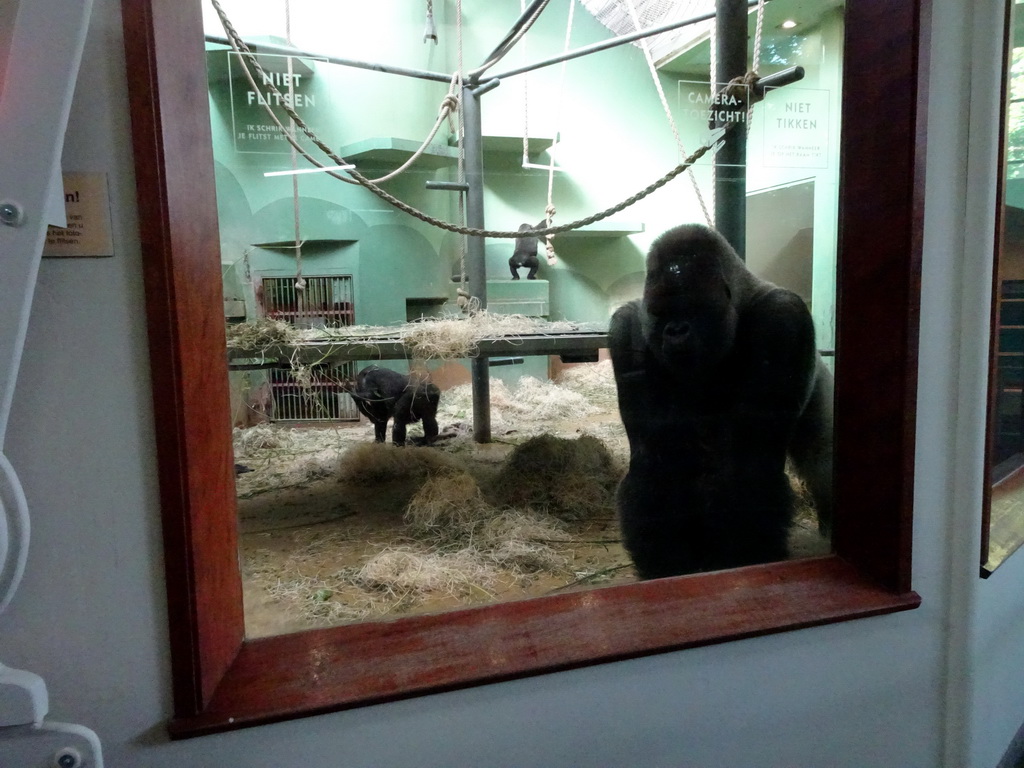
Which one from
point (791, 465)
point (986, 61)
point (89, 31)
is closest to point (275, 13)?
point (89, 31)

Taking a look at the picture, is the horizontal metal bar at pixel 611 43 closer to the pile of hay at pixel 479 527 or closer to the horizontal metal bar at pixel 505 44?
the horizontal metal bar at pixel 505 44

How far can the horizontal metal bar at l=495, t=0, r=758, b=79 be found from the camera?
2479 millimetres

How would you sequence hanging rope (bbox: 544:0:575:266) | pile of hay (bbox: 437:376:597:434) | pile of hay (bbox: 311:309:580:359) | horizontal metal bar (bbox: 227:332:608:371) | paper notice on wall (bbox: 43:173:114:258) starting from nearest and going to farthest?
paper notice on wall (bbox: 43:173:114:258), horizontal metal bar (bbox: 227:332:608:371), pile of hay (bbox: 311:309:580:359), hanging rope (bbox: 544:0:575:266), pile of hay (bbox: 437:376:597:434)

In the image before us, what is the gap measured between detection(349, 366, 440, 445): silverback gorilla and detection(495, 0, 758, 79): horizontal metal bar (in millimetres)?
1735

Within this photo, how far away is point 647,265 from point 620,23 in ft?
5.25

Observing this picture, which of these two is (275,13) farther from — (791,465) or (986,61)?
(791,465)

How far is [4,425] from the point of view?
76cm

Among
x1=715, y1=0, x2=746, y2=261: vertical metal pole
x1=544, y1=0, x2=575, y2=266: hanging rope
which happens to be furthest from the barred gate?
x1=715, y1=0, x2=746, y2=261: vertical metal pole

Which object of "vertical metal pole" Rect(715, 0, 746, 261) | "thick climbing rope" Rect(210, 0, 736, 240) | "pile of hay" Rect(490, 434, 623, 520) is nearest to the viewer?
"thick climbing rope" Rect(210, 0, 736, 240)

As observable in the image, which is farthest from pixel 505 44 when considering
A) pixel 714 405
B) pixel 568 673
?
pixel 568 673

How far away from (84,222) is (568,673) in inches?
41.9

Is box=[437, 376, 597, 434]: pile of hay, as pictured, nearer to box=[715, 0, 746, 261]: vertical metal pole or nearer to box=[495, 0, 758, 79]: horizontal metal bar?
box=[715, 0, 746, 261]: vertical metal pole

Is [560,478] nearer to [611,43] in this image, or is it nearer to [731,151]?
[731,151]

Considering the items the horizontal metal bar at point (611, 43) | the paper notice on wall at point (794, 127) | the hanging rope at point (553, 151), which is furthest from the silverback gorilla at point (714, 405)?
the horizontal metal bar at point (611, 43)
